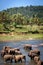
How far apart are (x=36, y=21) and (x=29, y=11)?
2280cm

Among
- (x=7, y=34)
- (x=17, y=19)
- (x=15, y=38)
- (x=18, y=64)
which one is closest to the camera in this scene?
(x=18, y=64)

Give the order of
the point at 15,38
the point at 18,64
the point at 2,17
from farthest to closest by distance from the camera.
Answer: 1. the point at 2,17
2. the point at 15,38
3. the point at 18,64

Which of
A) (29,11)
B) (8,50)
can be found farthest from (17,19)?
(8,50)

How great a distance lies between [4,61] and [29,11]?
60.4 m

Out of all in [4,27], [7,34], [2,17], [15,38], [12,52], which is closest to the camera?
[12,52]

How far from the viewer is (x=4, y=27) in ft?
112

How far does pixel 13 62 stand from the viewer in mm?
13688

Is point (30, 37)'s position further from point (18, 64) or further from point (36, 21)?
point (36, 21)

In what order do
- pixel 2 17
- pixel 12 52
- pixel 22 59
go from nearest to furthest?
pixel 22 59
pixel 12 52
pixel 2 17

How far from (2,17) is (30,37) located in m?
14.9

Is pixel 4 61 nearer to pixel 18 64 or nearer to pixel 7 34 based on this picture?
pixel 18 64

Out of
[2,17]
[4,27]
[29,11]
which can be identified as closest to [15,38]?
[4,27]

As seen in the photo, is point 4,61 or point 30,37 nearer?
point 4,61

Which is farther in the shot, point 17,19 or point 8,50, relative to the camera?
point 17,19
